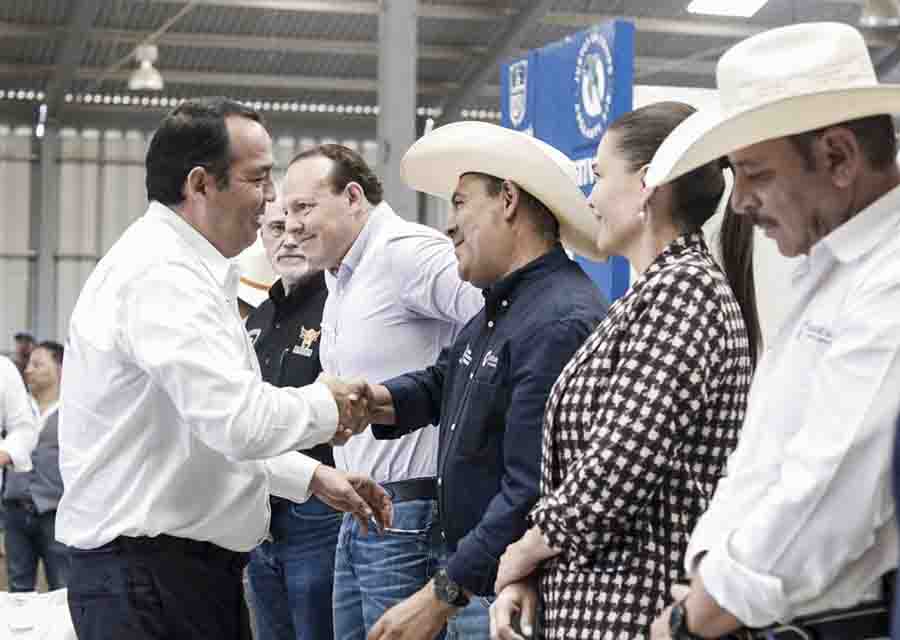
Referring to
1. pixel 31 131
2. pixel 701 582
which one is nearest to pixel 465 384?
pixel 701 582

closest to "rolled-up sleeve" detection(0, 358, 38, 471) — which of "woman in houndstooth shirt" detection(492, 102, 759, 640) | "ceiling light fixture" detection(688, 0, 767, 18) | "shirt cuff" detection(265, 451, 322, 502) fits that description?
"shirt cuff" detection(265, 451, 322, 502)

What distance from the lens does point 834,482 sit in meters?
1.63

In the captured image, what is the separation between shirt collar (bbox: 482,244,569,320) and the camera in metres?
2.74

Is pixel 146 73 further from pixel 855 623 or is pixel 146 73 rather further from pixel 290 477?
pixel 855 623

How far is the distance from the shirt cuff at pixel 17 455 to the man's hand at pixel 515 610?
5496 mm

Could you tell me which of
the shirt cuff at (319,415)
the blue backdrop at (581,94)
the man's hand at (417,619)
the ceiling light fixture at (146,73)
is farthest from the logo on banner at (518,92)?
the ceiling light fixture at (146,73)

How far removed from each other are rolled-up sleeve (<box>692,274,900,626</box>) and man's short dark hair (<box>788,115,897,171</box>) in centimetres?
22

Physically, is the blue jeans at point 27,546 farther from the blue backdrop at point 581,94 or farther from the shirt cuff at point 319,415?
the shirt cuff at point 319,415

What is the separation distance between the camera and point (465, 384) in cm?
275

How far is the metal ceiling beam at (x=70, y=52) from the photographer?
42.0 ft

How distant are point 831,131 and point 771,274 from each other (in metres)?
Result: 2.79

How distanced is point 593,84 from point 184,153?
2.08 m

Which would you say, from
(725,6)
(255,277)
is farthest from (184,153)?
(725,6)

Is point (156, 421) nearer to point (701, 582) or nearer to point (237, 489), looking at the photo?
point (237, 489)
